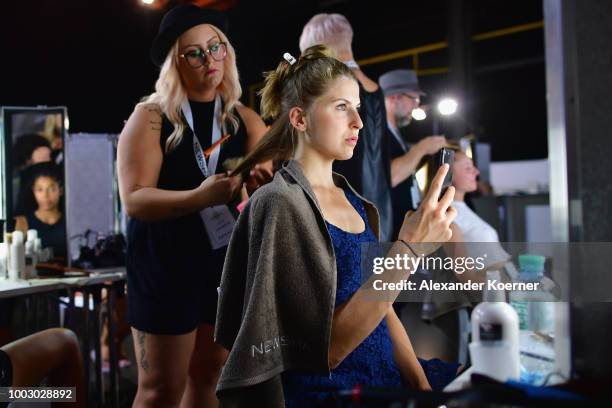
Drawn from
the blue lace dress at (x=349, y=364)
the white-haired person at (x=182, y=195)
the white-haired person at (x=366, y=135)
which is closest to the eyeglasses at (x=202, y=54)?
the white-haired person at (x=182, y=195)

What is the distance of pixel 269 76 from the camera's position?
140cm

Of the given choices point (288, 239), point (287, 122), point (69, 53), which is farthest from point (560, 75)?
point (69, 53)

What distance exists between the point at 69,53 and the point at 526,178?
582 cm

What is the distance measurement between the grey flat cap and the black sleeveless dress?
3.82 feet

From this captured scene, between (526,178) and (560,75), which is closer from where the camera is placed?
A: (560,75)

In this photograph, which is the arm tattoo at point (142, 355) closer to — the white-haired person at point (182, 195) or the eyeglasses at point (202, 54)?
the white-haired person at point (182, 195)

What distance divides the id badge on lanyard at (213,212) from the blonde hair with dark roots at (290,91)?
0.23 m

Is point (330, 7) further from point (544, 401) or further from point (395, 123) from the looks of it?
point (544, 401)

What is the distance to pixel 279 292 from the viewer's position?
4.00 feet

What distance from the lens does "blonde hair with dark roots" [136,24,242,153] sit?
1611 millimetres

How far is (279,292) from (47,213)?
1.75 m

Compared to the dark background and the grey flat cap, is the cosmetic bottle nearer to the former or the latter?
the dark background

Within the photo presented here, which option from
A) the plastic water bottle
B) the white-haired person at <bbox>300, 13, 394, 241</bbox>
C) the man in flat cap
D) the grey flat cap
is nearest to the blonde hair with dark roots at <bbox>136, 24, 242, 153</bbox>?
the white-haired person at <bbox>300, 13, 394, 241</bbox>

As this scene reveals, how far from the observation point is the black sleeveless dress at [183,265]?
5.32 ft
